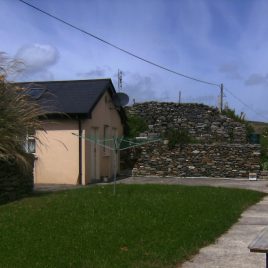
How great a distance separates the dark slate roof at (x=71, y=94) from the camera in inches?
765

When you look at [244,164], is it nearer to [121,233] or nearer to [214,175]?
[214,175]

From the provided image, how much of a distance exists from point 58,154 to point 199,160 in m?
6.51

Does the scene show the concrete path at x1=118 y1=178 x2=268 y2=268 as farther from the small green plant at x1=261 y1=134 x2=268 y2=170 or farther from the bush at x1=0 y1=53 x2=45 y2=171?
the small green plant at x1=261 y1=134 x2=268 y2=170

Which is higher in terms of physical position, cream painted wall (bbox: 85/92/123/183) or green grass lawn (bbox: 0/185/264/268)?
cream painted wall (bbox: 85/92/123/183)

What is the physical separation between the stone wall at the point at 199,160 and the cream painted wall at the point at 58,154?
4.77 meters

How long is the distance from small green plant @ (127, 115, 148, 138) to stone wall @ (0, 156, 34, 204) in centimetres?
1136

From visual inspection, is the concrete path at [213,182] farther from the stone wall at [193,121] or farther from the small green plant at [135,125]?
the stone wall at [193,121]

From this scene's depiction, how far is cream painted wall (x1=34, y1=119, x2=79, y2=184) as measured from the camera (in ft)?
65.3

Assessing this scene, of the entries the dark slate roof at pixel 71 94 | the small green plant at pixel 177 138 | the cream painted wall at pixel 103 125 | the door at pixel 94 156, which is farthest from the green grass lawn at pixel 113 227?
the small green plant at pixel 177 138

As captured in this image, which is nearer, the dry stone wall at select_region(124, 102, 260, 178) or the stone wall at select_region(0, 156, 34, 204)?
the stone wall at select_region(0, 156, 34, 204)

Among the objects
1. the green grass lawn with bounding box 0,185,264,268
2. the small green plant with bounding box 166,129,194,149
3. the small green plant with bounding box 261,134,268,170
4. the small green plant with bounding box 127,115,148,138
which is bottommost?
the green grass lawn with bounding box 0,185,264,268

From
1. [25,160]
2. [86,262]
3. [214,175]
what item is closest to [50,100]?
[25,160]

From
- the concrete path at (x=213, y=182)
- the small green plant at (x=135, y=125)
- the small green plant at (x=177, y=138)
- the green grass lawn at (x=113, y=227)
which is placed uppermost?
the small green plant at (x=135, y=125)

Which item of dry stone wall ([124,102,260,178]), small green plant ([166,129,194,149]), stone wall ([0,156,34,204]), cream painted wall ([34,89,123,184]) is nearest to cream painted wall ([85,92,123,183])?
cream painted wall ([34,89,123,184])
